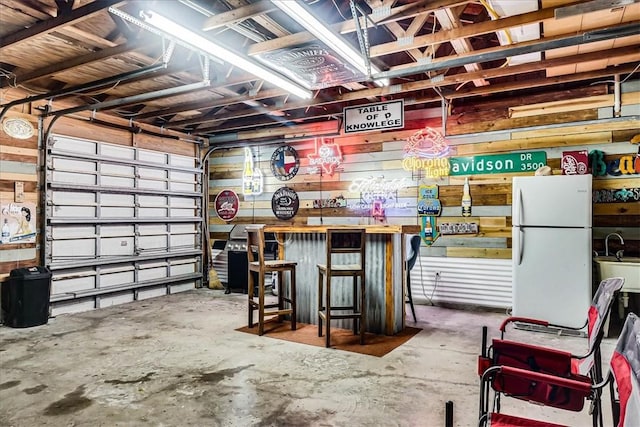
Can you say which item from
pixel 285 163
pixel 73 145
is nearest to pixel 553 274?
pixel 285 163

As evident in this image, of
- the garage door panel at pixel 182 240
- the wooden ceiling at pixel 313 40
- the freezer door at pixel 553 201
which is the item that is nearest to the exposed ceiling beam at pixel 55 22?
the wooden ceiling at pixel 313 40

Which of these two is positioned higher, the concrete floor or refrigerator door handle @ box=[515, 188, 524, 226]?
refrigerator door handle @ box=[515, 188, 524, 226]

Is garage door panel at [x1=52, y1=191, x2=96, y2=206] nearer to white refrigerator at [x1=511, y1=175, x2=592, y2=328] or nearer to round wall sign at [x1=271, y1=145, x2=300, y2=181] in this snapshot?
round wall sign at [x1=271, y1=145, x2=300, y2=181]

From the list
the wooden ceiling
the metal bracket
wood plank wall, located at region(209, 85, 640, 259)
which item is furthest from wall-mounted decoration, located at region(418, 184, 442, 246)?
the metal bracket

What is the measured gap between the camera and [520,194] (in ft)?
16.6

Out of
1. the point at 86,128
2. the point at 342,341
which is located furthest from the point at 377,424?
the point at 86,128

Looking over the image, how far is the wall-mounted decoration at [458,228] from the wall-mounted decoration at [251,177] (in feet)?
12.0

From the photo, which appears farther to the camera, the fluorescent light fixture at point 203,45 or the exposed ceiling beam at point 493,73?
the exposed ceiling beam at point 493,73

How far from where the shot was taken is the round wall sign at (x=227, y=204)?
334 inches

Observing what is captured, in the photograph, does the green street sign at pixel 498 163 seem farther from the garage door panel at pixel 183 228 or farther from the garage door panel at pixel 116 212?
the garage door panel at pixel 116 212

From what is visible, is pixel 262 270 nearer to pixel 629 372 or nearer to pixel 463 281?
pixel 463 281

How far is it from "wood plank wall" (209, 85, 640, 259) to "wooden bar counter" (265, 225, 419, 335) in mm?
1932

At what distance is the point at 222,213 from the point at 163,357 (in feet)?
15.8

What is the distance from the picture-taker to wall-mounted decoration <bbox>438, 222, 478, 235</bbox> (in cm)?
625
